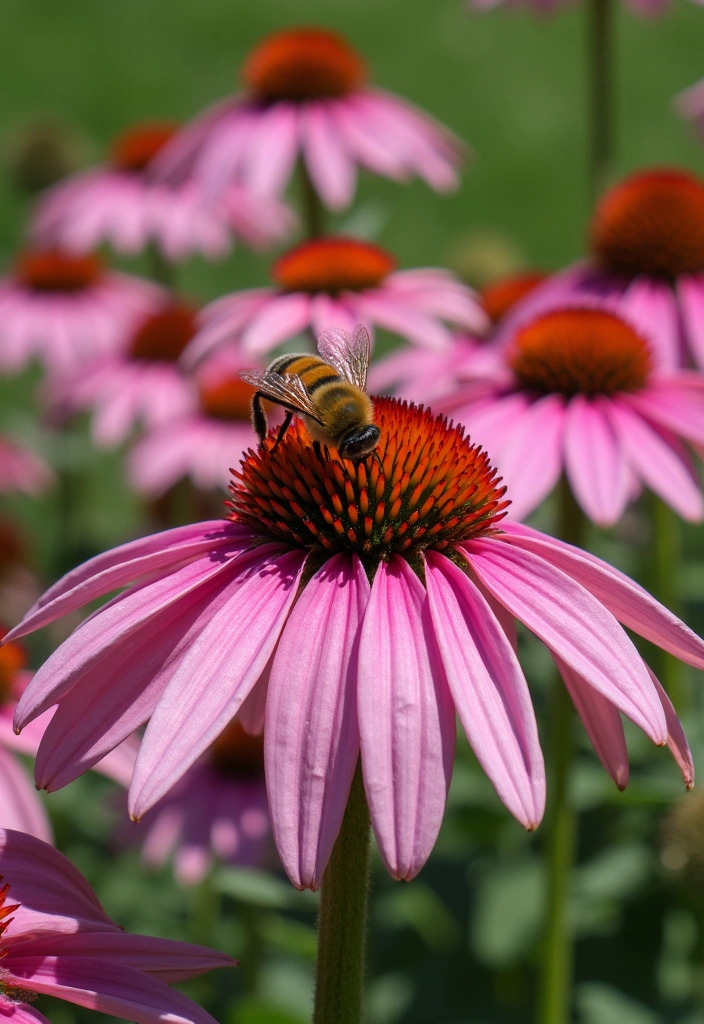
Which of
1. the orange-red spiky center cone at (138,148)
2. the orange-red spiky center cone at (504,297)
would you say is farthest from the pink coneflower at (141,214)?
the orange-red spiky center cone at (504,297)

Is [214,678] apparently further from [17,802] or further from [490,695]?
[17,802]

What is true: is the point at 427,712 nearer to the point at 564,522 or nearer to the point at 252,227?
the point at 564,522

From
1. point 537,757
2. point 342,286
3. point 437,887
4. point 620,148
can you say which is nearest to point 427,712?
point 537,757

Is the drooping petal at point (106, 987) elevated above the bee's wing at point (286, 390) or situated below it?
below

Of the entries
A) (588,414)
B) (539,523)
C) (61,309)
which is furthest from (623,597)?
(61,309)


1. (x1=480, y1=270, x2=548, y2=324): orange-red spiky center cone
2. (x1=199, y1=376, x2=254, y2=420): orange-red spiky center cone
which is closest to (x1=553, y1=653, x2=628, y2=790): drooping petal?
(x1=480, y1=270, x2=548, y2=324): orange-red spiky center cone

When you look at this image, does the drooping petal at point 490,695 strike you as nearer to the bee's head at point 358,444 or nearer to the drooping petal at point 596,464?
the bee's head at point 358,444

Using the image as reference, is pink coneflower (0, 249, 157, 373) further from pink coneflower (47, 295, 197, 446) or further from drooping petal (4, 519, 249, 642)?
drooping petal (4, 519, 249, 642)
